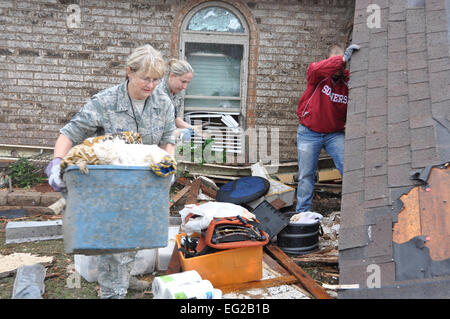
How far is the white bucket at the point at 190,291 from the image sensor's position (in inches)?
111

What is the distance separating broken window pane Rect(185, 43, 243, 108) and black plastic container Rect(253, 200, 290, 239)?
3455 millimetres

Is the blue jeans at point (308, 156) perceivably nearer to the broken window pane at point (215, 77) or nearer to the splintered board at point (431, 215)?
the splintered board at point (431, 215)

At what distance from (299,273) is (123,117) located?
222 centimetres

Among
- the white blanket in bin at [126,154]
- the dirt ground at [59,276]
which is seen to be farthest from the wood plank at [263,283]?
the white blanket in bin at [126,154]

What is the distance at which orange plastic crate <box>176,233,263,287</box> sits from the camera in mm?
3611

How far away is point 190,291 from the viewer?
287cm

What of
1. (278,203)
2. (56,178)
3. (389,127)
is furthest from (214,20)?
(56,178)

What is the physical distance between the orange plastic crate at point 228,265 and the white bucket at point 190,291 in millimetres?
607

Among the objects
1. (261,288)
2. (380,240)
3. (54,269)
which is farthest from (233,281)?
(54,269)

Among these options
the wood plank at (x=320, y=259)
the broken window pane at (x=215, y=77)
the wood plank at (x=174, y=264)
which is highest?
the broken window pane at (x=215, y=77)

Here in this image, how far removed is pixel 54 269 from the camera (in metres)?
4.09

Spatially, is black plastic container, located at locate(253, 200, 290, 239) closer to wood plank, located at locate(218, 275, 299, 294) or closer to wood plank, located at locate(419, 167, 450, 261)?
wood plank, located at locate(218, 275, 299, 294)

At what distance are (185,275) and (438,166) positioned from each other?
6.47 feet
